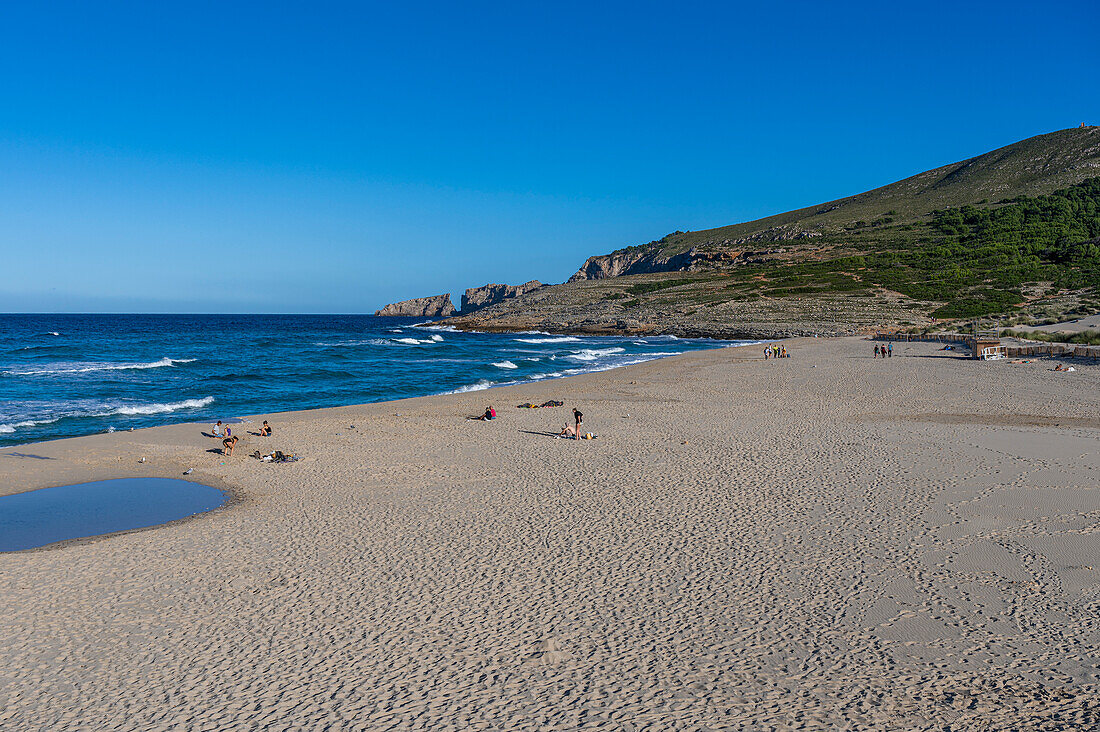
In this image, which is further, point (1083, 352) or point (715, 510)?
point (1083, 352)

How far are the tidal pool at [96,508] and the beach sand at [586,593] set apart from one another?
84 centimetres

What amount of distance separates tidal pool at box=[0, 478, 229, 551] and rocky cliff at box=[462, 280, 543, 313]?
166 meters

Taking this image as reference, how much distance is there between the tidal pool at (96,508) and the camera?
460 inches

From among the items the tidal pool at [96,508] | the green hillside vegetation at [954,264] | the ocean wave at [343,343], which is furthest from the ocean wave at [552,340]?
the tidal pool at [96,508]

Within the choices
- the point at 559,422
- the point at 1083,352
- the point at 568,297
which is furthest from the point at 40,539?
the point at 568,297

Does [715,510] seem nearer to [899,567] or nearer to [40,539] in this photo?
[899,567]

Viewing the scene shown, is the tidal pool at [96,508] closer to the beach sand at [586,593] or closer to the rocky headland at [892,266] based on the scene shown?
the beach sand at [586,593]

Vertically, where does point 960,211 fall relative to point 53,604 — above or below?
above

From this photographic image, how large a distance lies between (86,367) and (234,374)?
11.4 metres

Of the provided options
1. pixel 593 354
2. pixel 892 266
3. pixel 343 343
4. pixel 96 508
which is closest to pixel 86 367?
pixel 343 343

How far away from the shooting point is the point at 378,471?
51.5 feet

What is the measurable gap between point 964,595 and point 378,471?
12.0 metres

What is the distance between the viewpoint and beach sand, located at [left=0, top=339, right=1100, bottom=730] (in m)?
6.38

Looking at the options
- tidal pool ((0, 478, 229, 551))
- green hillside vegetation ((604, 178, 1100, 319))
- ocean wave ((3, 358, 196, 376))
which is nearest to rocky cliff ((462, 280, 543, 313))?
green hillside vegetation ((604, 178, 1100, 319))
